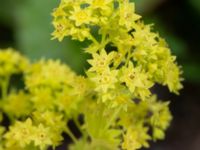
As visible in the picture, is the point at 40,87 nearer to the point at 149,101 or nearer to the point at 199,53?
the point at 149,101

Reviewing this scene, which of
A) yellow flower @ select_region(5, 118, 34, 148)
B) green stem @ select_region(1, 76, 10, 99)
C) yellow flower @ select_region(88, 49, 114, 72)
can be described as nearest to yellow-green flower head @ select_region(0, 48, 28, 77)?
green stem @ select_region(1, 76, 10, 99)

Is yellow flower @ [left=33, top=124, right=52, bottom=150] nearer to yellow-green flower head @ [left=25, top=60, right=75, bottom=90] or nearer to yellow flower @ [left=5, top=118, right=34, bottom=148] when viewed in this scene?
yellow flower @ [left=5, top=118, right=34, bottom=148]

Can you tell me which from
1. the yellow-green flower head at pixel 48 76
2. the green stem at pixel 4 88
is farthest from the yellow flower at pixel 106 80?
the green stem at pixel 4 88

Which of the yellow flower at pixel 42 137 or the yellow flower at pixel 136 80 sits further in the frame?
the yellow flower at pixel 42 137

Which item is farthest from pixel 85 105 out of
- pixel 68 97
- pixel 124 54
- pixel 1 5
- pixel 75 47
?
pixel 1 5

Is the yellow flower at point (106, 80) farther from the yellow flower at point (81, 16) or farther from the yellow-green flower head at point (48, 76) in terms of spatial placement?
the yellow-green flower head at point (48, 76)

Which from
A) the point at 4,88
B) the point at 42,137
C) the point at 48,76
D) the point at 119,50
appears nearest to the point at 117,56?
the point at 119,50

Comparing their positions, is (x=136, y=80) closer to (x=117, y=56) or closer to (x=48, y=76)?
(x=117, y=56)

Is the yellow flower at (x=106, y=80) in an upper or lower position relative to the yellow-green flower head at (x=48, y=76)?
lower
